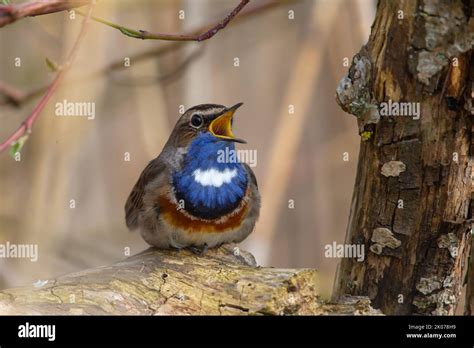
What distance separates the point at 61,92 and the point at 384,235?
132 inches

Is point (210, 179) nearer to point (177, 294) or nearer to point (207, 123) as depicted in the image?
point (207, 123)

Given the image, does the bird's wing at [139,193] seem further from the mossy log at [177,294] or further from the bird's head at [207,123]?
the mossy log at [177,294]

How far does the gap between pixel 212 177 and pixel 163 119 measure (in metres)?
1.65

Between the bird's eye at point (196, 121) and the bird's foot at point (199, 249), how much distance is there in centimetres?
81

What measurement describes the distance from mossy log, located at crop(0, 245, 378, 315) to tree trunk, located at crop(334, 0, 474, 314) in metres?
0.27

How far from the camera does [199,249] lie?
448 cm

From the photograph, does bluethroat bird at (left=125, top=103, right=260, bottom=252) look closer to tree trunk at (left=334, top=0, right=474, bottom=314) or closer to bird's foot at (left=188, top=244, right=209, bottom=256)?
bird's foot at (left=188, top=244, right=209, bottom=256)

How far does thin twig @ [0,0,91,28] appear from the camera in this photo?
1810mm

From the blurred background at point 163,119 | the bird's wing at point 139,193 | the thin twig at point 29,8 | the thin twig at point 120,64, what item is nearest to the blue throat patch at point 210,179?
the bird's wing at point 139,193

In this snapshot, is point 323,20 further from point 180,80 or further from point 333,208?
point 333,208

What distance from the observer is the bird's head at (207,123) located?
15.3ft

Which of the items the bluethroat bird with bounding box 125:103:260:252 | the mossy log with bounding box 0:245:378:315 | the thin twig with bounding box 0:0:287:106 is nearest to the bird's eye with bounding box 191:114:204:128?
the bluethroat bird with bounding box 125:103:260:252

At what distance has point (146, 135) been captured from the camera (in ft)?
20.4
